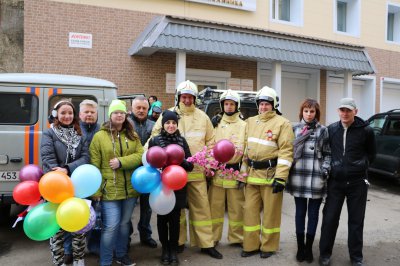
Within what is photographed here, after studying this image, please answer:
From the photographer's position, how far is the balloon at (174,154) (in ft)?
11.5

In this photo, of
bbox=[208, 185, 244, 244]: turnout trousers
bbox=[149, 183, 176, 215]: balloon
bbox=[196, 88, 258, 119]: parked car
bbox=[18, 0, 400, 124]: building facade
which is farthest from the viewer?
bbox=[18, 0, 400, 124]: building facade

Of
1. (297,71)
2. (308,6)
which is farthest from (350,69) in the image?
(308,6)

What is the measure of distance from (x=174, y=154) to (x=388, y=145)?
6799 mm

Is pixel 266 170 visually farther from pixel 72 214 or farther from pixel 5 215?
pixel 5 215

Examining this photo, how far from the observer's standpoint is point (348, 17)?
46.6 feet

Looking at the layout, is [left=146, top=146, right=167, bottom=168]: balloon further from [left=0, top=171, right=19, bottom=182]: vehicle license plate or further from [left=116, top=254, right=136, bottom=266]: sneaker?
[left=0, top=171, right=19, bottom=182]: vehicle license plate

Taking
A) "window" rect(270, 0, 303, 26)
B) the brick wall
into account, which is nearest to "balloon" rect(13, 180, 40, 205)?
the brick wall

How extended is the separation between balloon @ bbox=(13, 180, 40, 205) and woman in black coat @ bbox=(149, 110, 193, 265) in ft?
3.96

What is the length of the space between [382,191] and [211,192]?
19.4 ft

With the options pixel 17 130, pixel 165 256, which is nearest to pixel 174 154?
pixel 165 256

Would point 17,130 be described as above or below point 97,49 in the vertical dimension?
below

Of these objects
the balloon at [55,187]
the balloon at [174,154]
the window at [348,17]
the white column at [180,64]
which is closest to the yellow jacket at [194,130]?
the balloon at [174,154]

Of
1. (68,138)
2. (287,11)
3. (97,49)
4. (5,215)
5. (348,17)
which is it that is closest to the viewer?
(68,138)

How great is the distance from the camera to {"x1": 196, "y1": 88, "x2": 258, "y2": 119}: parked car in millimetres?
5762
